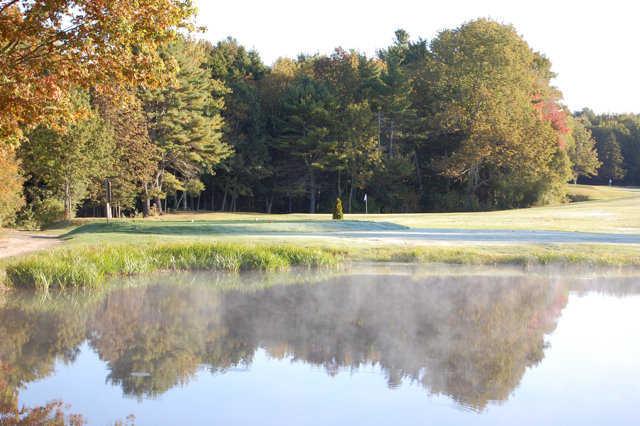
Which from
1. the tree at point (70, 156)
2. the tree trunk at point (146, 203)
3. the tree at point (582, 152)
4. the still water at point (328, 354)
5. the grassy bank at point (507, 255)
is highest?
the tree at point (582, 152)

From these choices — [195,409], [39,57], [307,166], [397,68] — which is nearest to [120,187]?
[307,166]

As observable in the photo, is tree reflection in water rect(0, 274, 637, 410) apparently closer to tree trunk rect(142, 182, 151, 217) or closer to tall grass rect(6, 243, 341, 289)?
tall grass rect(6, 243, 341, 289)

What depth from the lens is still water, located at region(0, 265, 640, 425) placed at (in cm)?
571

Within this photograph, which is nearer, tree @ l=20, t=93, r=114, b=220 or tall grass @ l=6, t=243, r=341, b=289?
tall grass @ l=6, t=243, r=341, b=289

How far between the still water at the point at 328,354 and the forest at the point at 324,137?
2672 centimetres

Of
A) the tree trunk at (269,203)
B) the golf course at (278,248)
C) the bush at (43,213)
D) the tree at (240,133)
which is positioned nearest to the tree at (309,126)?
the tree at (240,133)

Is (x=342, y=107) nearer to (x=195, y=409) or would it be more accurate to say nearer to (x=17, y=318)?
(x=17, y=318)

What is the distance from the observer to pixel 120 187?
40094 mm

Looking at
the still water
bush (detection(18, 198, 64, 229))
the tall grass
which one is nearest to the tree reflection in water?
the still water

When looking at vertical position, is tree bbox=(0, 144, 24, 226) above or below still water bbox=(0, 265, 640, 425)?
above

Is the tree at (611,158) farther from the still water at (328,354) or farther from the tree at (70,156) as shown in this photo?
the still water at (328,354)

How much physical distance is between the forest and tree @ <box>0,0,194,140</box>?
21800mm

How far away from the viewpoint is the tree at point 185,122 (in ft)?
145

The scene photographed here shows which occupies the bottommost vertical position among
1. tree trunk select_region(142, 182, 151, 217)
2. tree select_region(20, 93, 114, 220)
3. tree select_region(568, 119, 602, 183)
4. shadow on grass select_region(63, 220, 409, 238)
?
shadow on grass select_region(63, 220, 409, 238)
